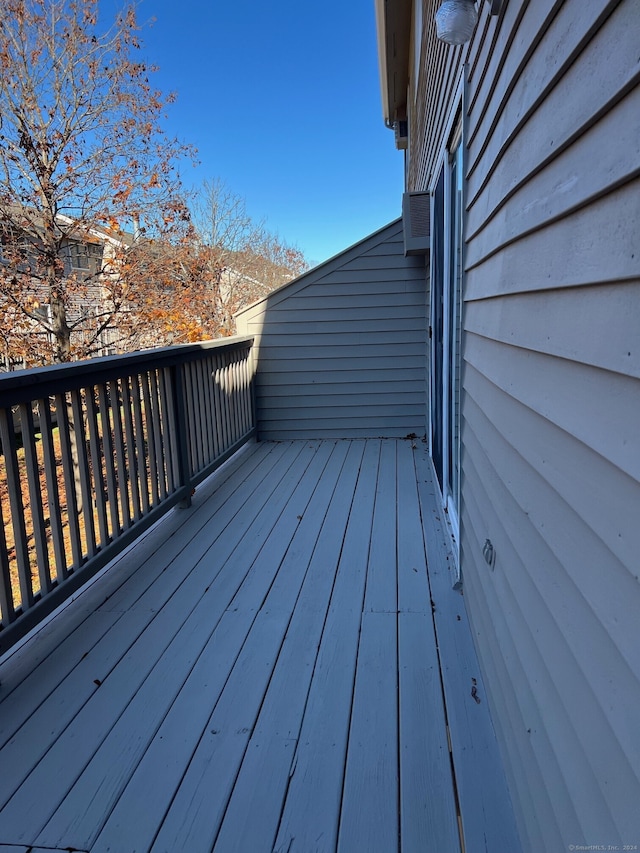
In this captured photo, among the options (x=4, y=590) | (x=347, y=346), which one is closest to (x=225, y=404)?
(x=347, y=346)

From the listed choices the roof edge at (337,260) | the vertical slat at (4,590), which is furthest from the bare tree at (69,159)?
the vertical slat at (4,590)

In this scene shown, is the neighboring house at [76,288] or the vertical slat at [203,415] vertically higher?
the neighboring house at [76,288]

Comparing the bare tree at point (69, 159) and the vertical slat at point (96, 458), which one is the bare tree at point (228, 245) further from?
the vertical slat at point (96, 458)

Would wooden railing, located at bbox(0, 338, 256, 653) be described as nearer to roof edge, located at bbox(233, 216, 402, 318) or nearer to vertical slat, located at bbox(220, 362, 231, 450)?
vertical slat, located at bbox(220, 362, 231, 450)

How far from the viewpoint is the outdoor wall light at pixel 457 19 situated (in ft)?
5.67

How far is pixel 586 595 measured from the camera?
0.86m

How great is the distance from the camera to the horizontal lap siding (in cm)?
72

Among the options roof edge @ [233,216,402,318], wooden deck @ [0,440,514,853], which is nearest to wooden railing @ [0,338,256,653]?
wooden deck @ [0,440,514,853]

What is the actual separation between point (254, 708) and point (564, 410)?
1.39m

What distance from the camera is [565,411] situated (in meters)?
0.99

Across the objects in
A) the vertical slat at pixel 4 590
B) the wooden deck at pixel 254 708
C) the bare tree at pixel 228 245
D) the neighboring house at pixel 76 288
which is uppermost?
the bare tree at pixel 228 245

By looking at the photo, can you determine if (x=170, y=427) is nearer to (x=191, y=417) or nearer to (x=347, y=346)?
(x=191, y=417)

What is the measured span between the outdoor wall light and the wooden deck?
6.99ft

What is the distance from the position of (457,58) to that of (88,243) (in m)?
5.68
